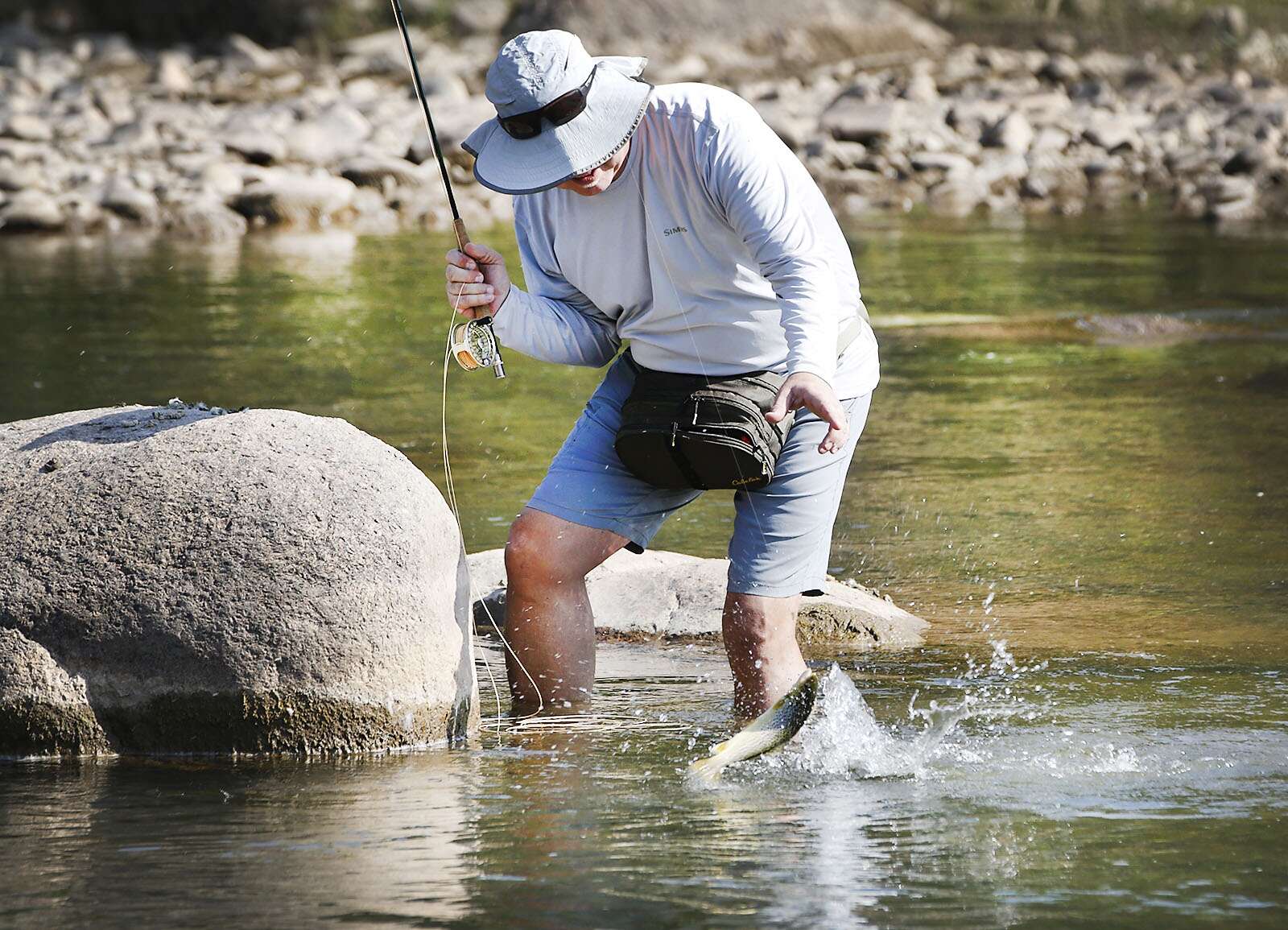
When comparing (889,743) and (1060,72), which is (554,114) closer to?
(889,743)

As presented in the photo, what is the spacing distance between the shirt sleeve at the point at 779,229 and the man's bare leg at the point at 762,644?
0.68 meters

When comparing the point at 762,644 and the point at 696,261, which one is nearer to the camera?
the point at 696,261

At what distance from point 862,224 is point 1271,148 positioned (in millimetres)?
5989

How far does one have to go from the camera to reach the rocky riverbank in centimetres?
1897

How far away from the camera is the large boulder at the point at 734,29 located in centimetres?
2806

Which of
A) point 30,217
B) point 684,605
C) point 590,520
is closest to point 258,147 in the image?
point 30,217

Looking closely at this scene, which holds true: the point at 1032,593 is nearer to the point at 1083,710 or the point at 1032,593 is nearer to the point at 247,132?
the point at 1083,710

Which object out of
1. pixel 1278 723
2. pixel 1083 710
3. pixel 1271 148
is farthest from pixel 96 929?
pixel 1271 148

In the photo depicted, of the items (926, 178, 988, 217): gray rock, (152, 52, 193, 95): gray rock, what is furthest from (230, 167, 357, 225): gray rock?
(152, 52, 193, 95): gray rock

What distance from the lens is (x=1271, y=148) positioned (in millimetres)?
21797

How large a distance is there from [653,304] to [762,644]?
2.88 feet

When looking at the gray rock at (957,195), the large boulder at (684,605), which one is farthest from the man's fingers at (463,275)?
the gray rock at (957,195)

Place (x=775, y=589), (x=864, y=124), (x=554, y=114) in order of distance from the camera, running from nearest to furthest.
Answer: (x=554, y=114) → (x=775, y=589) → (x=864, y=124)

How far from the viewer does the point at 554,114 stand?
4.22 metres
